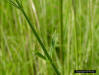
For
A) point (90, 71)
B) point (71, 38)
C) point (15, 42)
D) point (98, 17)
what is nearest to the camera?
point (90, 71)

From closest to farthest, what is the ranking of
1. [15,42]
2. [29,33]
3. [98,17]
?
[29,33] → [15,42] → [98,17]

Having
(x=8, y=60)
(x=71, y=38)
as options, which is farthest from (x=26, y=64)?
(x=71, y=38)

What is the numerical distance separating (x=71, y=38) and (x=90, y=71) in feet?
0.78

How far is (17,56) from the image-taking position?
46.1 inches

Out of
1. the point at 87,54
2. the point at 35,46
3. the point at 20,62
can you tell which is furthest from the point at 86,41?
the point at 20,62

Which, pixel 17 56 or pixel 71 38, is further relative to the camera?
pixel 17 56

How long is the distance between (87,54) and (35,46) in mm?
307

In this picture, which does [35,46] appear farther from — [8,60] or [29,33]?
[8,60]

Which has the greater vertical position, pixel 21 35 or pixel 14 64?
pixel 21 35

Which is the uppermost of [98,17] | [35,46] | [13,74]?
[98,17]

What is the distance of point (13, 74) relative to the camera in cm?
111

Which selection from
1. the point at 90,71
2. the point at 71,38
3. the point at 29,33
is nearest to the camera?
the point at 90,71

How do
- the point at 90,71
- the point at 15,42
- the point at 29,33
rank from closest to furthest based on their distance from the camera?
the point at 90,71 → the point at 29,33 → the point at 15,42

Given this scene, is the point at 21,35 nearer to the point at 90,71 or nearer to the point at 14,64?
the point at 14,64
